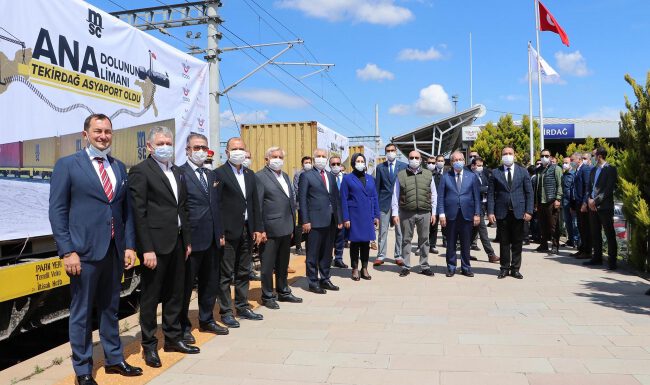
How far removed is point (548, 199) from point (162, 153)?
872cm

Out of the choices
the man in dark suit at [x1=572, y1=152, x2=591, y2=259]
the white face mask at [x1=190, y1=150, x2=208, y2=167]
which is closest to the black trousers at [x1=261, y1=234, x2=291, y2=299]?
the white face mask at [x1=190, y1=150, x2=208, y2=167]

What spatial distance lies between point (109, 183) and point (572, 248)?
10471 millimetres

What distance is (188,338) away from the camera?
14.8ft

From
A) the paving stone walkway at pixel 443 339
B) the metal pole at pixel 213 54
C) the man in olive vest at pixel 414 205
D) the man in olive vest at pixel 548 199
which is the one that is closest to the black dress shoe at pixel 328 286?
the paving stone walkway at pixel 443 339

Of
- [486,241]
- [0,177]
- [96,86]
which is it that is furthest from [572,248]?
[0,177]

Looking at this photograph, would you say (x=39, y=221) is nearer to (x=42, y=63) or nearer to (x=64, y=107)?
(x=64, y=107)

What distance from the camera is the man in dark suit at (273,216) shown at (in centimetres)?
589

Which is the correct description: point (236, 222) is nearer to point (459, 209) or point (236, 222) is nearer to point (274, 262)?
point (274, 262)

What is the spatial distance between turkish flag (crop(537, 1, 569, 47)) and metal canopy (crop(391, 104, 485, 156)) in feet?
28.0

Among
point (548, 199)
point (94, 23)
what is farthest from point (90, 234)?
point (548, 199)

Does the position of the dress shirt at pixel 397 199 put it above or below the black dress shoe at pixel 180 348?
above

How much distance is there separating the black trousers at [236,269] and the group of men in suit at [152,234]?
1cm

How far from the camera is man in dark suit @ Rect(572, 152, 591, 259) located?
361 inches

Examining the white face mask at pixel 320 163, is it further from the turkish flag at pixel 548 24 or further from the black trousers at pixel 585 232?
the turkish flag at pixel 548 24
